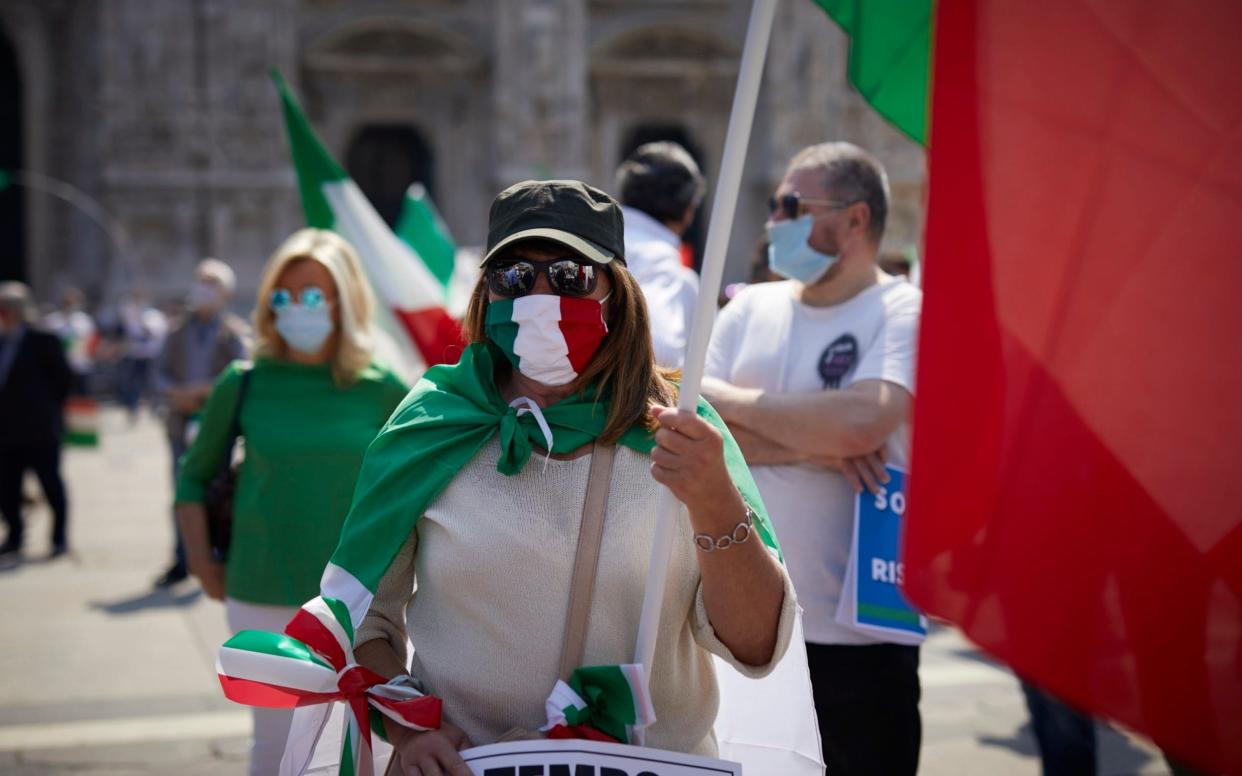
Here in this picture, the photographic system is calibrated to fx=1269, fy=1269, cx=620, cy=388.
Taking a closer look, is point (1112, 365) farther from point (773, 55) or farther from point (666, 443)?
point (773, 55)

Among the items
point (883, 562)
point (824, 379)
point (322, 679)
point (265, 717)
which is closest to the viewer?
point (322, 679)

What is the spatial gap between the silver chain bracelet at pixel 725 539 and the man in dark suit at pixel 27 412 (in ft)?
28.2

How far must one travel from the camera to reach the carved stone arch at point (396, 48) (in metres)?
23.2

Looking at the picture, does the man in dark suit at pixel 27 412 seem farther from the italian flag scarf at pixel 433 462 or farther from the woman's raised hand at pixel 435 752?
the woman's raised hand at pixel 435 752

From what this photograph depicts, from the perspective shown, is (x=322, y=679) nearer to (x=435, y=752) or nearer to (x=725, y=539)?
(x=435, y=752)

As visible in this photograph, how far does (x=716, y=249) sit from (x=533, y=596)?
26.2 inches

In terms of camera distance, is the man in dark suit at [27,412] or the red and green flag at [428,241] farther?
Result: the man in dark suit at [27,412]

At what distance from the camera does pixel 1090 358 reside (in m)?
1.90

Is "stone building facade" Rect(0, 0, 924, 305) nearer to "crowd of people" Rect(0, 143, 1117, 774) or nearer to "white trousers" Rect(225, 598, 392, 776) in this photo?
"crowd of people" Rect(0, 143, 1117, 774)

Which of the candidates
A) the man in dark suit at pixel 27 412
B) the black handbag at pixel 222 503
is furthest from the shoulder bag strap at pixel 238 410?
the man in dark suit at pixel 27 412

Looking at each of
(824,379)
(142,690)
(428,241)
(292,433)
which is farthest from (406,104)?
(824,379)

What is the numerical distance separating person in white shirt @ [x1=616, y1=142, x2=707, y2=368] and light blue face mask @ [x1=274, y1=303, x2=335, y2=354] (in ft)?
3.21

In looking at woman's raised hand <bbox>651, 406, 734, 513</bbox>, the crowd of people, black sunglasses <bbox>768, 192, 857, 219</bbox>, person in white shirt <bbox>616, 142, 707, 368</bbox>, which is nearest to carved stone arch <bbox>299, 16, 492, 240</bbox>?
the crowd of people

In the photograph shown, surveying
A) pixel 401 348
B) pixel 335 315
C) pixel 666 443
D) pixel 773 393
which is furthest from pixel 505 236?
pixel 401 348
